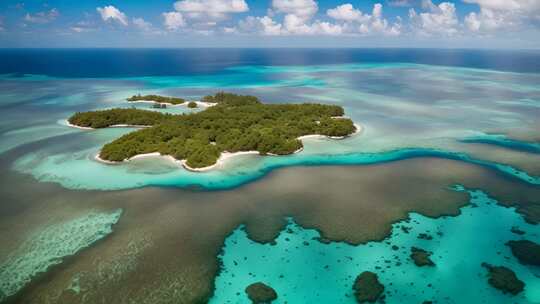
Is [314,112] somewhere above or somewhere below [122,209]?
above

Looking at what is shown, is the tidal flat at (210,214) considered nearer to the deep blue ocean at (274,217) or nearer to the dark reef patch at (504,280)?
the deep blue ocean at (274,217)

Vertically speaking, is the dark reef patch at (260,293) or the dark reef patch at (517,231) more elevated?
the dark reef patch at (517,231)

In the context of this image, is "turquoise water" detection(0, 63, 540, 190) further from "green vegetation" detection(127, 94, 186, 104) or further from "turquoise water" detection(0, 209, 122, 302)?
"turquoise water" detection(0, 209, 122, 302)

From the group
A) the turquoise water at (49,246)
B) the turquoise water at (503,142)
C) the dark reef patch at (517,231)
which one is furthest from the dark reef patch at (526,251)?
Result: the turquoise water at (49,246)

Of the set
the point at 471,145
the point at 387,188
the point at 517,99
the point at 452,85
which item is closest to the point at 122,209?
the point at 387,188

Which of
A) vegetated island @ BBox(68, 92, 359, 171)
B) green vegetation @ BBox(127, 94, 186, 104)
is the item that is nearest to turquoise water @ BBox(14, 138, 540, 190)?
vegetated island @ BBox(68, 92, 359, 171)

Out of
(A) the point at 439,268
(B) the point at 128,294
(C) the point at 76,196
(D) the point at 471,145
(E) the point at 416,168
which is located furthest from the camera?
(D) the point at 471,145

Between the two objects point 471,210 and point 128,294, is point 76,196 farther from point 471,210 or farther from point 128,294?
point 471,210
